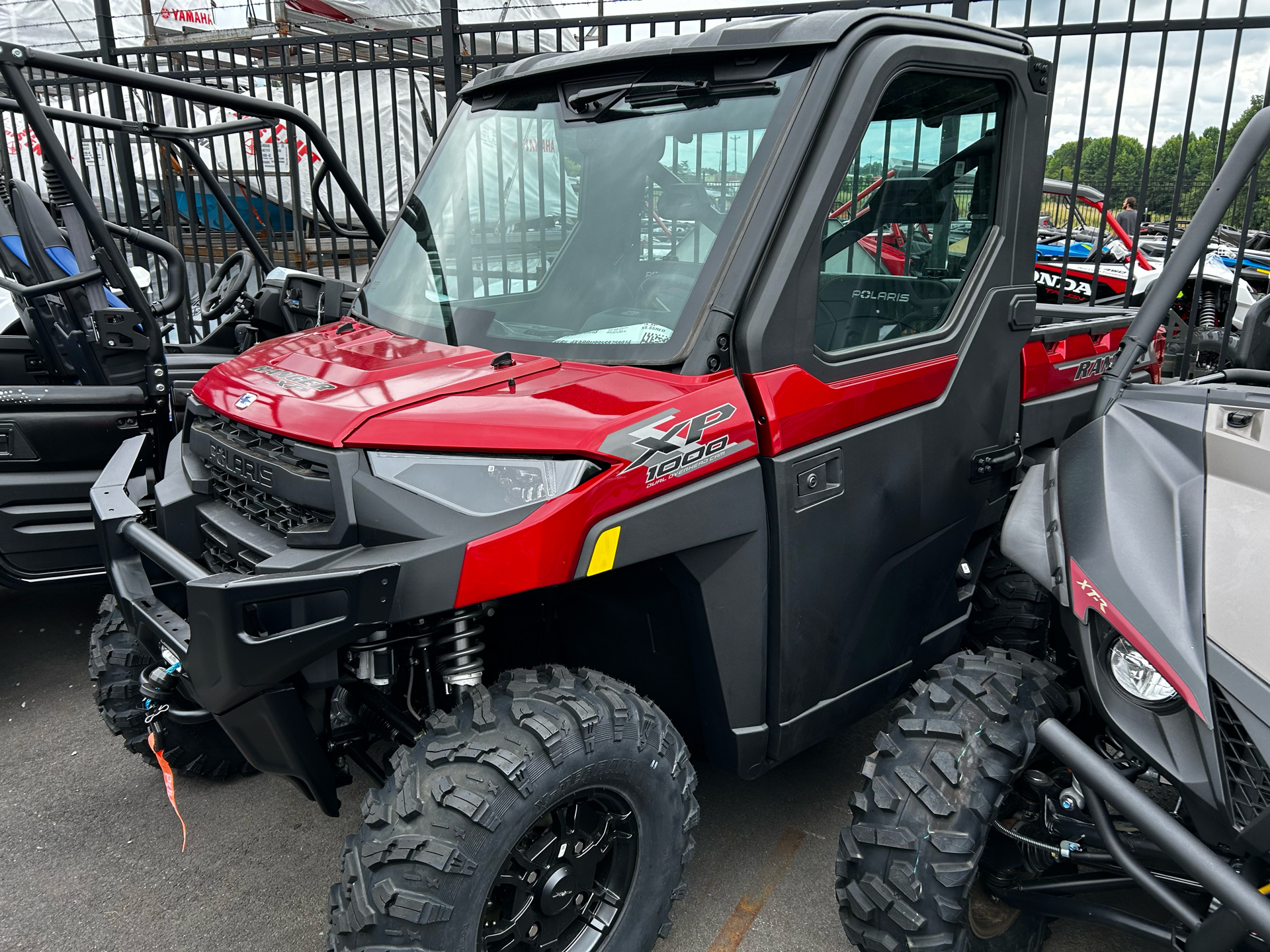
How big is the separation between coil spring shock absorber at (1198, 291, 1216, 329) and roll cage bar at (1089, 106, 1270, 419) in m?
5.11

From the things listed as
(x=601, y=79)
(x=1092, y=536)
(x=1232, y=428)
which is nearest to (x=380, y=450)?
(x=601, y=79)

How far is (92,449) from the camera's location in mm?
3928

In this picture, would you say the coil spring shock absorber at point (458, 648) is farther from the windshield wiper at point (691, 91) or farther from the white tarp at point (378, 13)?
the white tarp at point (378, 13)

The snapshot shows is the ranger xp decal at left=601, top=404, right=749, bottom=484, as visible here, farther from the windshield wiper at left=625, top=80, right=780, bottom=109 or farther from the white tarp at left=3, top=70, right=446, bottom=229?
the white tarp at left=3, top=70, right=446, bottom=229

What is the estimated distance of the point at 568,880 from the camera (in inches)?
87.5

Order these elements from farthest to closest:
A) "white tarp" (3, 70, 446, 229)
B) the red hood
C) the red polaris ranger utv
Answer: "white tarp" (3, 70, 446, 229) → the red hood → the red polaris ranger utv

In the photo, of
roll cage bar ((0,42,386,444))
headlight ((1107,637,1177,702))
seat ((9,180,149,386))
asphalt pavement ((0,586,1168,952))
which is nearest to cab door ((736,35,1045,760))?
asphalt pavement ((0,586,1168,952))

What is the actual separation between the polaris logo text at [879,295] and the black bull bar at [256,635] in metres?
1.39

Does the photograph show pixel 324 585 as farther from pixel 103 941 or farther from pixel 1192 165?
pixel 1192 165

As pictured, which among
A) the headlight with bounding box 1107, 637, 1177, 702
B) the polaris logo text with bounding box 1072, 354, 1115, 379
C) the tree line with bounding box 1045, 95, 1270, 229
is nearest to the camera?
the headlight with bounding box 1107, 637, 1177, 702

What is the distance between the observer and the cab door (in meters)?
2.27

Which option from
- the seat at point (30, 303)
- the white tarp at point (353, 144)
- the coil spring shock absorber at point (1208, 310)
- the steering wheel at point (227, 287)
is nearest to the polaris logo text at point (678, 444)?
the seat at point (30, 303)

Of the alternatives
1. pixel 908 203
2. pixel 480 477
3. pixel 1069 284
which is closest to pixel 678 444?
pixel 480 477

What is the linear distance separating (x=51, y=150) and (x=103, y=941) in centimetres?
266
